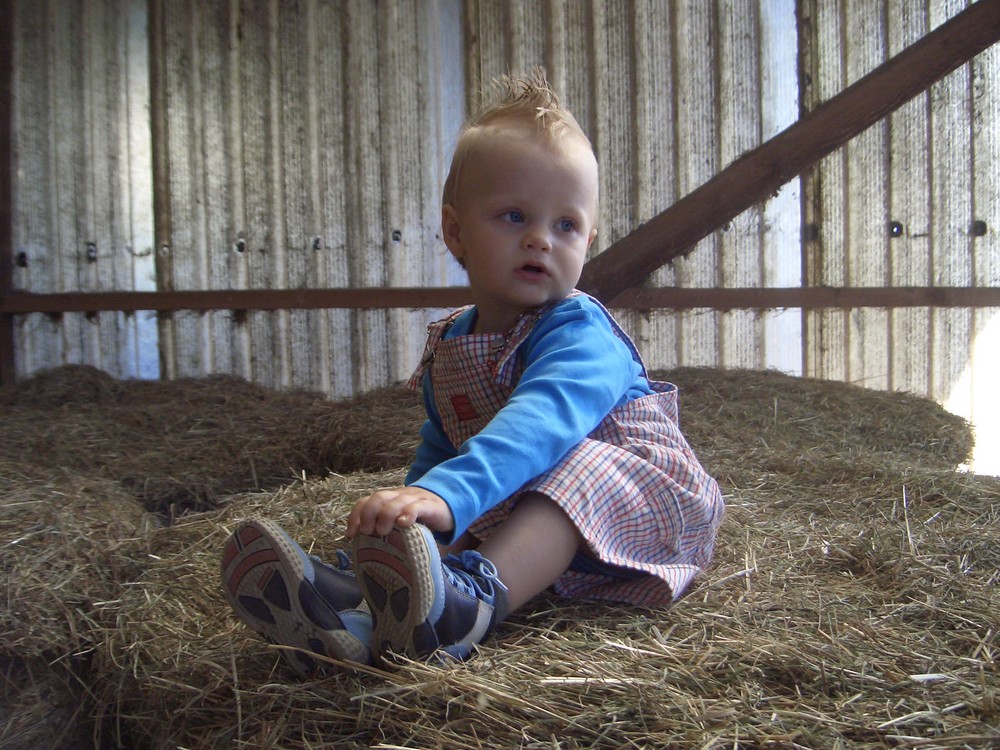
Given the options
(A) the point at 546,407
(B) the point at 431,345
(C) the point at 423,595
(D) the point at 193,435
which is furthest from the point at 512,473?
(D) the point at 193,435

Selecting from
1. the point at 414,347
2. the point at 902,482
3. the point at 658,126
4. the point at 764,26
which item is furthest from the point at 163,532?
the point at 764,26

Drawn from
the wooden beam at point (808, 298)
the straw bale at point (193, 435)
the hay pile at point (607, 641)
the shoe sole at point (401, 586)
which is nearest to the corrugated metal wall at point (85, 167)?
the straw bale at point (193, 435)

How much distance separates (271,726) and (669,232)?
350 centimetres

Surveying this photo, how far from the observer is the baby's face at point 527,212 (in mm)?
1715

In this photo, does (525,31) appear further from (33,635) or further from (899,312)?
(33,635)

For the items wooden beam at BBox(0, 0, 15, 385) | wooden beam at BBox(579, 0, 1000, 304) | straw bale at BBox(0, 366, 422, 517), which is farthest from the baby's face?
wooden beam at BBox(0, 0, 15, 385)

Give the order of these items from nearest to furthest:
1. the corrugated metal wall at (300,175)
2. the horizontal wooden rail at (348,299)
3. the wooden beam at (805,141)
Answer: the wooden beam at (805,141)
the horizontal wooden rail at (348,299)
the corrugated metal wall at (300,175)

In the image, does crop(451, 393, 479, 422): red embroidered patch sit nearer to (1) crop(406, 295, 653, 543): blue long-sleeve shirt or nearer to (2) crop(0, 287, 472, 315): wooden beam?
(1) crop(406, 295, 653, 543): blue long-sleeve shirt

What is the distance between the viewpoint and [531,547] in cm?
153

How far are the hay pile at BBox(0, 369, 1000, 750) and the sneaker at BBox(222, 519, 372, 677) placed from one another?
0.21 ft

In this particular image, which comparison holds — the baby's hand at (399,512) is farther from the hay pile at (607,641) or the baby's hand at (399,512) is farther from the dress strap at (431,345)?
the dress strap at (431,345)

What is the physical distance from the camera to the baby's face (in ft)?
5.63

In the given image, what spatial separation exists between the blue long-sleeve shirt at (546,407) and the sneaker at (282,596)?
216 millimetres

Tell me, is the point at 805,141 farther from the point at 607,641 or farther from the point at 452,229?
the point at 607,641
